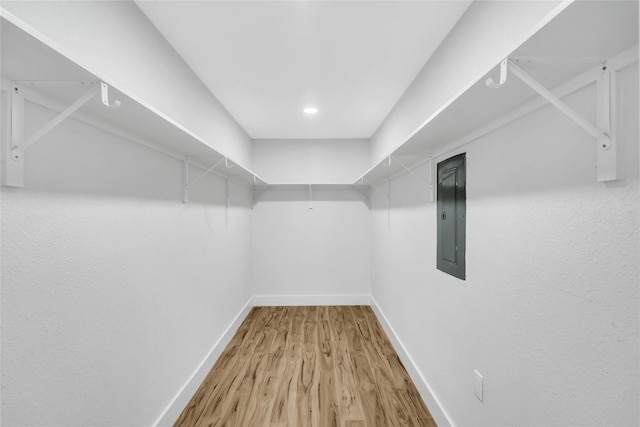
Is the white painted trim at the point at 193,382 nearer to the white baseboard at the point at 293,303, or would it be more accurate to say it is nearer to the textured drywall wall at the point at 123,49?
the white baseboard at the point at 293,303

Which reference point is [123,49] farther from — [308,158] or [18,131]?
[308,158]

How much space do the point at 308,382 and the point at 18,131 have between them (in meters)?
2.18

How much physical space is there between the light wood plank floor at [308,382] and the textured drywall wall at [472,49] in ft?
5.74

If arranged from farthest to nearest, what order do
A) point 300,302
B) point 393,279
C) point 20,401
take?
point 300,302 → point 393,279 → point 20,401

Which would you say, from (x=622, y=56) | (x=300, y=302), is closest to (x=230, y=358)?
(x=300, y=302)

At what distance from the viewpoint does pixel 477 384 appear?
1.30 meters

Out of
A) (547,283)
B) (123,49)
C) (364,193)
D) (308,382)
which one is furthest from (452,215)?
(364,193)

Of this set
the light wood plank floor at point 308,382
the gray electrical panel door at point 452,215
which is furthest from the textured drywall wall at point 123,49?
the light wood plank floor at point 308,382

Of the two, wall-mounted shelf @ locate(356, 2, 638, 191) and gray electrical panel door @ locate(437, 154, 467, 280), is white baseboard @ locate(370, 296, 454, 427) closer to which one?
gray electrical panel door @ locate(437, 154, 467, 280)

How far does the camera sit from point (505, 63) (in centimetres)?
68

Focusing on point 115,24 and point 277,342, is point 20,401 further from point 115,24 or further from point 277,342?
point 277,342

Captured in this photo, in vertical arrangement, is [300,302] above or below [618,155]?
below

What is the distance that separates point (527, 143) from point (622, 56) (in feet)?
1.22

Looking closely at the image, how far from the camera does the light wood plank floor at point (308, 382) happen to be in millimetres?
1775
